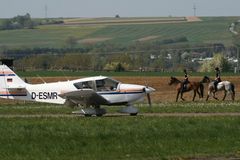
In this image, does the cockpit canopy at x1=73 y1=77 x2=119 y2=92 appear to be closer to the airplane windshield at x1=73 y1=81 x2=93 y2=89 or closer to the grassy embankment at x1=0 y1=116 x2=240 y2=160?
the airplane windshield at x1=73 y1=81 x2=93 y2=89

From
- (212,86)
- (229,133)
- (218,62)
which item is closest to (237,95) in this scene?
(212,86)

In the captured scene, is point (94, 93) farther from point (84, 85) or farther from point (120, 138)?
point (120, 138)

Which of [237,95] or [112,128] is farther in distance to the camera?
[237,95]

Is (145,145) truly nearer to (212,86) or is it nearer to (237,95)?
(212,86)

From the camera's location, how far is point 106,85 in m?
38.5

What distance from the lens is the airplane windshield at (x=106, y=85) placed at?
126 ft

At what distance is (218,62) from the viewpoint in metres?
131

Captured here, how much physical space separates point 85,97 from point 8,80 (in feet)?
17.5

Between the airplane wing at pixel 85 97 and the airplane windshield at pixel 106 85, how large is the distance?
474 mm

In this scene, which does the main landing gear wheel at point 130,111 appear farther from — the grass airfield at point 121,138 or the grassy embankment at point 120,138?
the grassy embankment at point 120,138

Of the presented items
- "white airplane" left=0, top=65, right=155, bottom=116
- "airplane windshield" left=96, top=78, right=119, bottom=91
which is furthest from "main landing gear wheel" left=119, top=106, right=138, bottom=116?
"airplane windshield" left=96, top=78, right=119, bottom=91

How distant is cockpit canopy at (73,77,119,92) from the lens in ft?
125

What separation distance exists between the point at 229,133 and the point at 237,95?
96.2 ft

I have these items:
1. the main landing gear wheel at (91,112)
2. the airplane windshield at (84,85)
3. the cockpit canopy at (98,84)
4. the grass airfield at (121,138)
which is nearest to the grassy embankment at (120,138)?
the grass airfield at (121,138)
